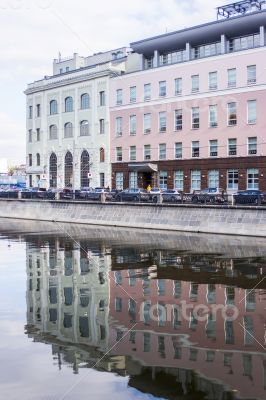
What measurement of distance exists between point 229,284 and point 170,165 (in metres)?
42.9

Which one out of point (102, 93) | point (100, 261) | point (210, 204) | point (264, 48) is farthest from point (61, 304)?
point (102, 93)

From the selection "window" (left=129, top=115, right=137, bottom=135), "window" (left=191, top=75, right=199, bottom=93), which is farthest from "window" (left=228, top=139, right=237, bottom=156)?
"window" (left=129, top=115, right=137, bottom=135)

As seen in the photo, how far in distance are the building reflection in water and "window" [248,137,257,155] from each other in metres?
31.1

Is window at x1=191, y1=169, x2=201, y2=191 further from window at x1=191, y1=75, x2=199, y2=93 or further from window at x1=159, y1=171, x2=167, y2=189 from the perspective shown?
window at x1=191, y1=75, x2=199, y2=93

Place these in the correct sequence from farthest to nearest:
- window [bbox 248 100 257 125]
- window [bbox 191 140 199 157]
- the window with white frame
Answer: the window with white frame → window [bbox 191 140 199 157] → window [bbox 248 100 257 125]

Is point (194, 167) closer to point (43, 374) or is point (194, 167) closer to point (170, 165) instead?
point (170, 165)

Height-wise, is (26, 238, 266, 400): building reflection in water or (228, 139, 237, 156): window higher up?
(228, 139, 237, 156): window

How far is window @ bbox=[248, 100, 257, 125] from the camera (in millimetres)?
55562

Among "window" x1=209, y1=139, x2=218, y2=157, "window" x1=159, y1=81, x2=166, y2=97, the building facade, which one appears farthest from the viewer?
"window" x1=159, y1=81, x2=166, y2=97

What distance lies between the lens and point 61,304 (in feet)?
56.7

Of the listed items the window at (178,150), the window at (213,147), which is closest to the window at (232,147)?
the window at (213,147)

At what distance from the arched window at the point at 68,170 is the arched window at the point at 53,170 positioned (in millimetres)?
2584

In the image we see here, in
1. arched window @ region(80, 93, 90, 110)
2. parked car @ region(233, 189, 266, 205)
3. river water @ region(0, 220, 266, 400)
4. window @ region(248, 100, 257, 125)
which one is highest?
arched window @ region(80, 93, 90, 110)

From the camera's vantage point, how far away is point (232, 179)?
57219 mm
